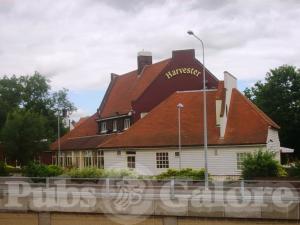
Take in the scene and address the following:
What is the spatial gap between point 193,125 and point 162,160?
4559mm

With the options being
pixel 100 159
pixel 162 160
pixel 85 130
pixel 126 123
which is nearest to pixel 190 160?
pixel 162 160

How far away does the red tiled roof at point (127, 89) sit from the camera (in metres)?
60.7

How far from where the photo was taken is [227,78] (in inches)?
1949

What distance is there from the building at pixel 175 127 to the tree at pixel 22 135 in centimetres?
451

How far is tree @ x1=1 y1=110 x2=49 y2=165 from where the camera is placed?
6006cm

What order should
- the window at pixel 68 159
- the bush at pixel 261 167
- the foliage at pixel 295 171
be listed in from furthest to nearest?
the window at pixel 68 159, the bush at pixel 261 167, the foliage at pixel 295 171

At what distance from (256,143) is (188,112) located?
9.38 m

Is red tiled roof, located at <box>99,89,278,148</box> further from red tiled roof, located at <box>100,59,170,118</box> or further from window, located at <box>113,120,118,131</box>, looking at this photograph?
window, located at <box>113,120,118,131</box>

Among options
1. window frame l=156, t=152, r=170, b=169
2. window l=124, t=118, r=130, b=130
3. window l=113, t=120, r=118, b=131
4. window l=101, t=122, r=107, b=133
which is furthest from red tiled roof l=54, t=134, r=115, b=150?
window frame l=156, t=152, r=170, b=169

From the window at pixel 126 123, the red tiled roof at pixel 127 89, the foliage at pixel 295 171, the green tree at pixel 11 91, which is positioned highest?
the green tree at pixel 11 91

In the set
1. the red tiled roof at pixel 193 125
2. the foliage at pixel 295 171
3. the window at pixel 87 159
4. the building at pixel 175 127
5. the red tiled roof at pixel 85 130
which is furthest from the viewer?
the red tiled roof at pixel 85 130

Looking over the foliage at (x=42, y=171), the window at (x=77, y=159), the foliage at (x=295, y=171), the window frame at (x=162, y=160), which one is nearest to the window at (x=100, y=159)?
the window at (x=77, y=159)

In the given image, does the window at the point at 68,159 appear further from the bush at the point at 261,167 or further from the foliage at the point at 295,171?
the foliage at the point at 295,171

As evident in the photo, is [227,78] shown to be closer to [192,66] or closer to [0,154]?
[192,66]
